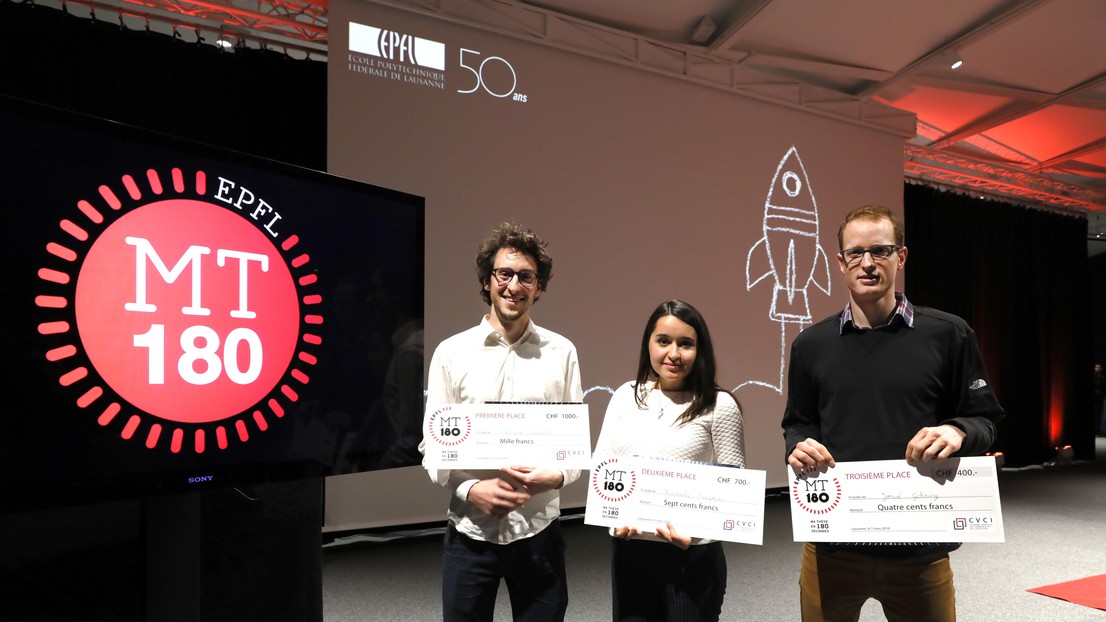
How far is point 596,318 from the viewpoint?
5.05 metres

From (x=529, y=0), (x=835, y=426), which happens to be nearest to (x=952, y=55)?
(x=529, y=0)

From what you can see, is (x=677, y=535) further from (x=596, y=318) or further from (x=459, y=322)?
(x=596, y=318)

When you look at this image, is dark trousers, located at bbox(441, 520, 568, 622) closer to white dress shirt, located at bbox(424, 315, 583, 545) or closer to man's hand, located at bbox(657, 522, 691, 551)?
white dress shirt, located at bbox(424, 315, 583, 545)

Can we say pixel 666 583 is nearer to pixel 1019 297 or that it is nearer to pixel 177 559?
pixel 177 559

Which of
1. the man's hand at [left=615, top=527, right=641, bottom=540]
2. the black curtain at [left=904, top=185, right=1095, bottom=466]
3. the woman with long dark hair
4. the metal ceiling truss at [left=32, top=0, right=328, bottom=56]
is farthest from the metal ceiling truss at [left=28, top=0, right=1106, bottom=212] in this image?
the man's hand at [left=615, top=527, right=641, bottom=540]

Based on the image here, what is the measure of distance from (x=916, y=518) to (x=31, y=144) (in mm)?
1756

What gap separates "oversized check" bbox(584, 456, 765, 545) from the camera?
1523mm

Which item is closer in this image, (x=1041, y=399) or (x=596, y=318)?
(x=596, y=318)

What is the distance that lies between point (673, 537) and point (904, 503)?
527mm

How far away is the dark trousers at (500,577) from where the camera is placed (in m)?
1.60

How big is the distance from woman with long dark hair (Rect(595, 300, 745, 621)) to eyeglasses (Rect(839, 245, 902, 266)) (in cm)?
40

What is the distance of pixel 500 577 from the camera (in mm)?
1615

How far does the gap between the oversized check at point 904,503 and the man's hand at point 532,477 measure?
0.58 meters

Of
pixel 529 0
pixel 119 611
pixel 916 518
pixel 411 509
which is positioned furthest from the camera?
pixel 529 0
